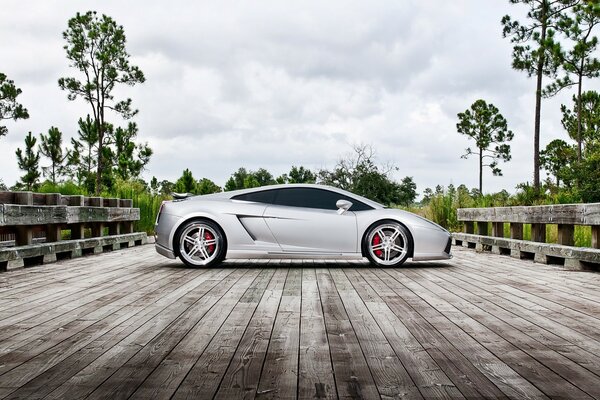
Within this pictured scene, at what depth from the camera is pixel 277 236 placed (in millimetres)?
9508

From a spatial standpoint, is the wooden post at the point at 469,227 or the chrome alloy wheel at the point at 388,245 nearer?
the chrome alloy wheel at the point at 388,245

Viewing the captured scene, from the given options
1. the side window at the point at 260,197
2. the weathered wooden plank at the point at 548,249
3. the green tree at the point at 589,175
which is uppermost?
the green tree at the point at 589,175

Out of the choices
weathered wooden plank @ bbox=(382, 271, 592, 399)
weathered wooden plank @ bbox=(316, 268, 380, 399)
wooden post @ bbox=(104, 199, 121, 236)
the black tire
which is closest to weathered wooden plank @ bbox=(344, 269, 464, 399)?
weathered wooden plank @ bbox=(316, 268, 380, 399)

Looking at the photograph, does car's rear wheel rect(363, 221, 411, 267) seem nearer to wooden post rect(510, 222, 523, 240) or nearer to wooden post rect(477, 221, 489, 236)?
wooden post rect(510, 222, 523, 240)

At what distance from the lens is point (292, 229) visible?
375 inches

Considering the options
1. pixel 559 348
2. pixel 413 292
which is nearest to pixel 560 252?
pixel 413 292

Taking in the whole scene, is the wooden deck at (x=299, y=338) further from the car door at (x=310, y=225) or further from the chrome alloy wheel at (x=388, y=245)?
the chrome alloy wheel at (x=388, y=245)

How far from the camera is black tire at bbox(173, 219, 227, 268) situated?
953 centimetres

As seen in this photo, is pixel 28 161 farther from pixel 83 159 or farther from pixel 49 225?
pixel 49 225

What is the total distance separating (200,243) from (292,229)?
1354mm

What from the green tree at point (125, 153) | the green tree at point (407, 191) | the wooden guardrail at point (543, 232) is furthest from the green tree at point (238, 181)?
the wooden guardrail at point (543, 232)

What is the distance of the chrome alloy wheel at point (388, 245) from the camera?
970 centimetres

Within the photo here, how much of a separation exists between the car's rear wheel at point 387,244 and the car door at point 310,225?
0.81 ft

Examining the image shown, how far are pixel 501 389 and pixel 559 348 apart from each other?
110cm
